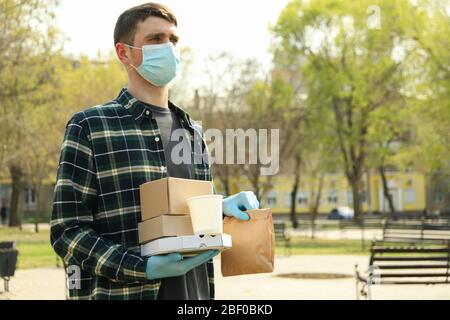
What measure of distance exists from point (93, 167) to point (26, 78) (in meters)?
29.6

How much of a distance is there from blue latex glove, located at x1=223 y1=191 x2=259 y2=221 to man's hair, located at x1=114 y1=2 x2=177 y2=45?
0.74 m

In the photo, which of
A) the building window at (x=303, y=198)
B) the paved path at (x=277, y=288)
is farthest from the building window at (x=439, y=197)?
the paved path at (x=277, y=288)

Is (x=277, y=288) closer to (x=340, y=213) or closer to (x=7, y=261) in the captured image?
(x=7, y=261)

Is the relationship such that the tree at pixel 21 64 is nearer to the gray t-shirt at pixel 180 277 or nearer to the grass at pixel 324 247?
the grass at pixel 324 247

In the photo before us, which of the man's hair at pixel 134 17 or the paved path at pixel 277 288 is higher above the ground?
the man's hair at pixel 134 17

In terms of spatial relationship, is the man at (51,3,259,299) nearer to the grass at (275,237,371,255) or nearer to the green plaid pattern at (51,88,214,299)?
the green plaid pattern at (51,88,214,299)

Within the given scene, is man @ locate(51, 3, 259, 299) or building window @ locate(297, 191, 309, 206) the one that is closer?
man @ locate(51, 3, 259, 299)

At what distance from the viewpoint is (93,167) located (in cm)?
317

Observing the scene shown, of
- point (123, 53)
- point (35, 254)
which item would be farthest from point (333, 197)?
point (123, 53)

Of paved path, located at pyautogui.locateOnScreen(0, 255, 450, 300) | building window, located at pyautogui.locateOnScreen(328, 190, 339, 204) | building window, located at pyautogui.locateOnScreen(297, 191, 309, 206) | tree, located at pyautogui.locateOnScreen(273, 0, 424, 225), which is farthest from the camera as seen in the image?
building window, located at pyautogui.locateOnScreen(328, 190, 339, 204)

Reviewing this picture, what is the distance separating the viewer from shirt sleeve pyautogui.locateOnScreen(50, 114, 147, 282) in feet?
10.00

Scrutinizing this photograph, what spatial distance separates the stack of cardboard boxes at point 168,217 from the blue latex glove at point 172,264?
0.09ft

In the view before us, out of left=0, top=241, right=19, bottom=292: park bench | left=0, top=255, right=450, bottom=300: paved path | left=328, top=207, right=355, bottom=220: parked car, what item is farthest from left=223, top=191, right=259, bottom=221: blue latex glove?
left=328, top=207, right=355, bottom=220: parked car

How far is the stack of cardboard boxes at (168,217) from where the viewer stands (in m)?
2.99
